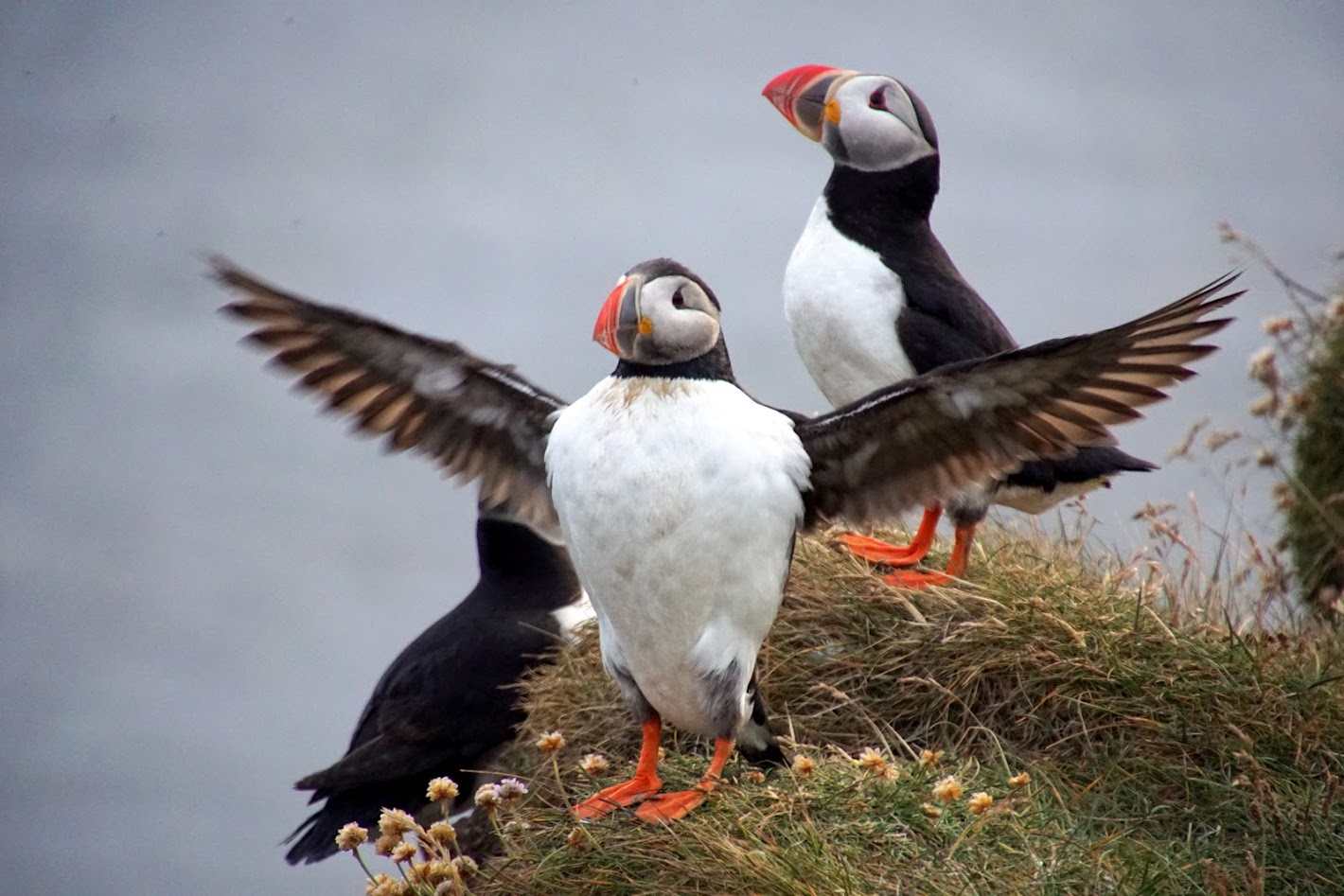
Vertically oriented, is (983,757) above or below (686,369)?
below

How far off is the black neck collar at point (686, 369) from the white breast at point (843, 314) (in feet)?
3.59

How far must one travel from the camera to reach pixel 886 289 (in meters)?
4.53

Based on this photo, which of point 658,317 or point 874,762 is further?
point 658,317

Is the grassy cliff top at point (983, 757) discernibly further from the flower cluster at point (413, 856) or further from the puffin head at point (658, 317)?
the puffin head at point (658, 317)

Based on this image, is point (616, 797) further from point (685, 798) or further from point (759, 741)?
point (759, 741)

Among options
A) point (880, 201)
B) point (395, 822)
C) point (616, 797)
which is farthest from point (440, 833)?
point (880, 201)

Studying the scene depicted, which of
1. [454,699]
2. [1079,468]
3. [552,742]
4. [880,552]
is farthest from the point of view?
[454,699]

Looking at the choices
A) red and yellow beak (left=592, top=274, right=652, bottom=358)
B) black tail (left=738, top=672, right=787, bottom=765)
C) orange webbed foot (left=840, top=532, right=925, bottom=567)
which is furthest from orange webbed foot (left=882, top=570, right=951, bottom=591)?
red and yellow beak (left=592, top=274, right=652, bottom=358)

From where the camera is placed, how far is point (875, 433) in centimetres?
346

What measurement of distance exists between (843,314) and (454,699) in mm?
1575

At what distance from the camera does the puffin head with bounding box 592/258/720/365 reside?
3.34 m

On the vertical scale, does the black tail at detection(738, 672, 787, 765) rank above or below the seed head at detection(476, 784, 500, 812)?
below

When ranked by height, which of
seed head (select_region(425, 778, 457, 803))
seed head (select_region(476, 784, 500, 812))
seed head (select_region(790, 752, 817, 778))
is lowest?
seed head (select_region(790, 752, 817, 778))

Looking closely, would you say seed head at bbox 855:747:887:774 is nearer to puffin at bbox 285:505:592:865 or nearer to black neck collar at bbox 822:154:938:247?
puffin at bbox 285:505:592:865
